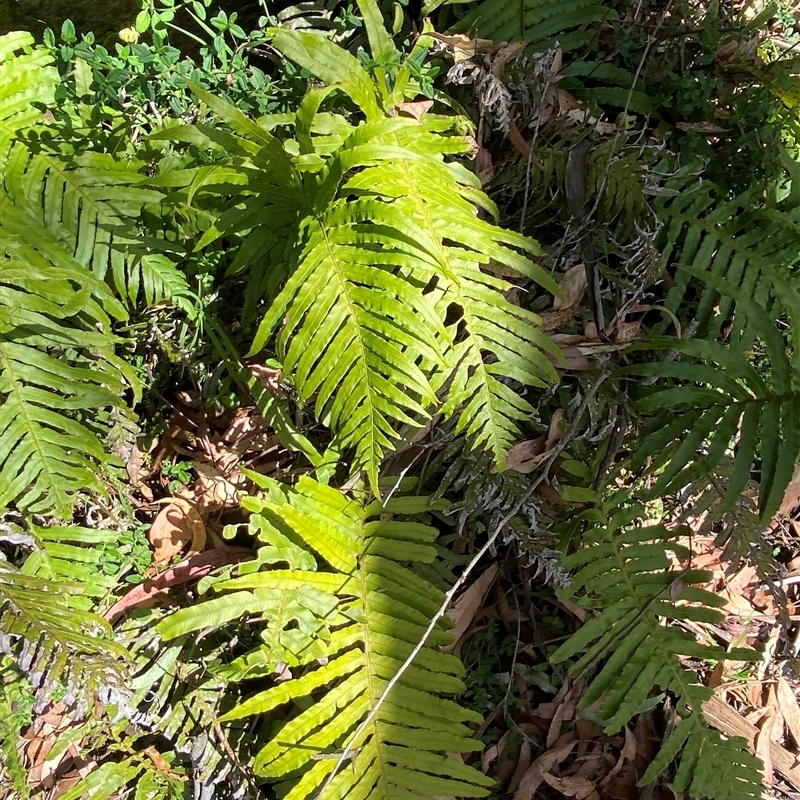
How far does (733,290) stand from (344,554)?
4.27ft

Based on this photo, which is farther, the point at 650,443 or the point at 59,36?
the point at 59,36

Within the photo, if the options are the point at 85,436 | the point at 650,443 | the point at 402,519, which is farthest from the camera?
the point at 402,519

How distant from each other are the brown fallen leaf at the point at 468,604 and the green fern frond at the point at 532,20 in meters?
1.65

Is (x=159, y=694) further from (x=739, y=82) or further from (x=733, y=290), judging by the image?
(x=739, y=82)

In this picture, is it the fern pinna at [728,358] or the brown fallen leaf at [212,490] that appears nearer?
the fern pinna at [728,358]

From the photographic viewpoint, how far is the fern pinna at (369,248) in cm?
157

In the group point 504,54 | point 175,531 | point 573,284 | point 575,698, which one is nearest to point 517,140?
Answer: point 504,54

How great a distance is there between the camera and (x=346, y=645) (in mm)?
1838

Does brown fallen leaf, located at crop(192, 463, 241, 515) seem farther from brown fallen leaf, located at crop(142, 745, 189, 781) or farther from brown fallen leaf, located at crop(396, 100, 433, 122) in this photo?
brown fallen leaf, located at crop(396, 100, 433, 122)

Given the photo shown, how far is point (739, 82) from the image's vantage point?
231 cm

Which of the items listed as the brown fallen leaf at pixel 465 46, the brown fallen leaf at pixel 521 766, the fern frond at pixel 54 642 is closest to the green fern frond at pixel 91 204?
the fern frond at pixel 54 642

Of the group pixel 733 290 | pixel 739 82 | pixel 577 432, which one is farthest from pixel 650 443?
pixel 739 82

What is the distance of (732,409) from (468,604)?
0.97m

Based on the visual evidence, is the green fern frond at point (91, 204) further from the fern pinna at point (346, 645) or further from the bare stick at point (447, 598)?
the bare stick at point (447, 598)
